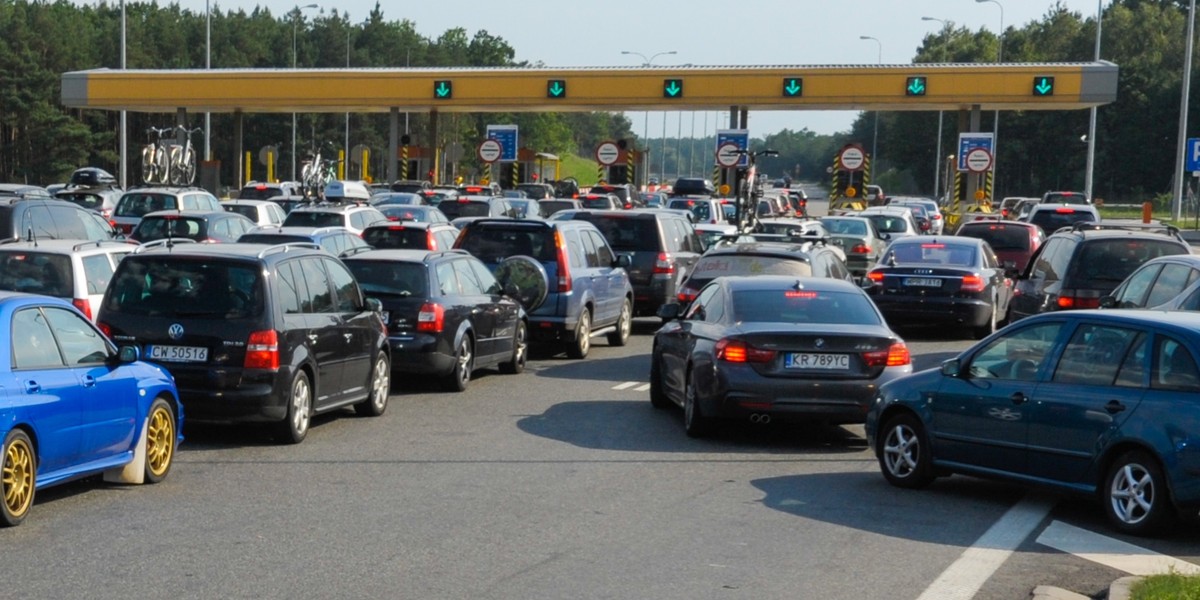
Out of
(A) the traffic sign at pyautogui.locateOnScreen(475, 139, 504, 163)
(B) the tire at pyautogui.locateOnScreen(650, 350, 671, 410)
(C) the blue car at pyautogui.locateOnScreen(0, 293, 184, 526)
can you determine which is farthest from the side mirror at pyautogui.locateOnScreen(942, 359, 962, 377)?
(A) the traffic sign at pyautogui.locateOnScreen(475, 139, 504, 163)

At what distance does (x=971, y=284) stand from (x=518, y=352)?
7.86 metres

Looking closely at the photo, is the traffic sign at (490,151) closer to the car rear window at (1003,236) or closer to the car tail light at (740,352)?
the car rear window at (1003,236)

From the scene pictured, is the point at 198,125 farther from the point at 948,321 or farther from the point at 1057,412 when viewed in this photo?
the point at 1057,412

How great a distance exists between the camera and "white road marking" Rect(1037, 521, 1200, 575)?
9.15 metres

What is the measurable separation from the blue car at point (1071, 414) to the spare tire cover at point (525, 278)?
30.1ft

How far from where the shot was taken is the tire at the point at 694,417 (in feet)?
Result: 46.5

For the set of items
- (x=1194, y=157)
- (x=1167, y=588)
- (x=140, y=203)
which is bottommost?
(x=1167, y=588)

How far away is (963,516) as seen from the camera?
10.9 meters

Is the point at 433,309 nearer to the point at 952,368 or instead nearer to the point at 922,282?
the point at 952,368

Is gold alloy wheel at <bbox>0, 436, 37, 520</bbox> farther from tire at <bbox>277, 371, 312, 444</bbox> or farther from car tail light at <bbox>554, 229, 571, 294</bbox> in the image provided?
car tail light at <bbox>554, 229, 571, 294</bbox>

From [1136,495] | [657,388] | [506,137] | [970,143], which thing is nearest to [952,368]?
[1136,495]

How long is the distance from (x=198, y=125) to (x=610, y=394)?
103 m

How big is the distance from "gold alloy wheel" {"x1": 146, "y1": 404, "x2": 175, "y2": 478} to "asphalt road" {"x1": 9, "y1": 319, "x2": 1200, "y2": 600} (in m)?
0.17

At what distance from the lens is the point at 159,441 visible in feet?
37.8
